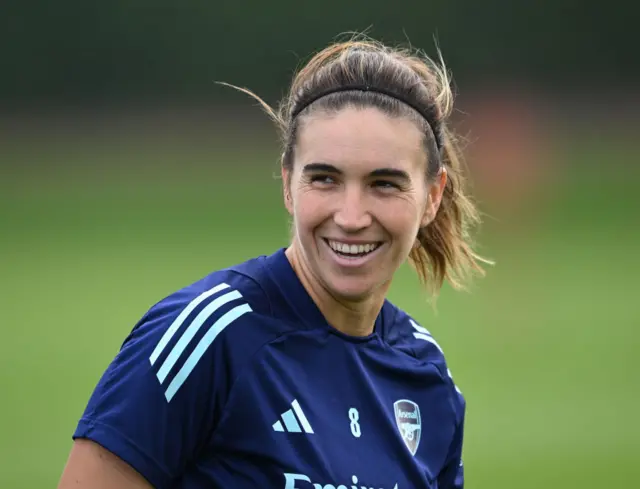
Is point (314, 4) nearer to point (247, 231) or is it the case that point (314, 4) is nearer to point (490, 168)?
point (490, 168)

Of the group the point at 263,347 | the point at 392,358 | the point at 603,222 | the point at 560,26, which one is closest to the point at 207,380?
the point at 263,347

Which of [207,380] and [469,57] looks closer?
[207,380]

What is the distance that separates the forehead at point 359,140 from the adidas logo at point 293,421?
1.74ft

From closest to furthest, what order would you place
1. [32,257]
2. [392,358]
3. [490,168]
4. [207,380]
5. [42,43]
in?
[207,380]
[392,358]
[32,257]
[490,168]
[42,43]

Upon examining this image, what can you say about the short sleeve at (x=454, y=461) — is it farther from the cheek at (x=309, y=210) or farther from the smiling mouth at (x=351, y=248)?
the cheek at (x=309, y=210)

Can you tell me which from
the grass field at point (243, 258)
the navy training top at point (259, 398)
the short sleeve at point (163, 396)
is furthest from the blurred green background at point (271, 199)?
the short sleeve at point (163, 396)

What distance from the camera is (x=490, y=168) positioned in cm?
1553

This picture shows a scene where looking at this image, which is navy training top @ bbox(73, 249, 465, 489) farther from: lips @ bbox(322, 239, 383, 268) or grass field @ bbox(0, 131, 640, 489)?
grass field @ bbox(0, 131, 640, 489)

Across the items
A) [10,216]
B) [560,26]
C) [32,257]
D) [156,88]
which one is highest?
[560,26]

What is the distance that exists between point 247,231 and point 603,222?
398 cm

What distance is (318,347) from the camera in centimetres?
263

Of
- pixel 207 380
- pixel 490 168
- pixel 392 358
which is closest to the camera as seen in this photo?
pixel 207 380

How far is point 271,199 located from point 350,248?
11688 millimetres

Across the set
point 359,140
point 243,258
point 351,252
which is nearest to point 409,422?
point 351,252
